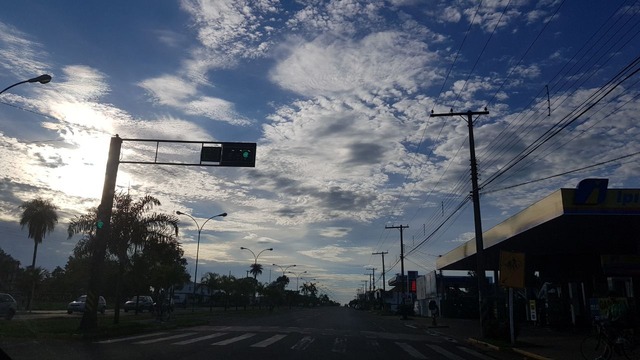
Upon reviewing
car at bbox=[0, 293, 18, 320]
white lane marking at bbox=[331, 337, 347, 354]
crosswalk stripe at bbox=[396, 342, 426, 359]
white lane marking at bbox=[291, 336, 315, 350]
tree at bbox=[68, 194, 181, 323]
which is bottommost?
crosswalk stripe at bbox=[396, 342, 426, 359]

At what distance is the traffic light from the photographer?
19828 millimetres

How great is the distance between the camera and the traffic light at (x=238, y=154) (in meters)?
19.8

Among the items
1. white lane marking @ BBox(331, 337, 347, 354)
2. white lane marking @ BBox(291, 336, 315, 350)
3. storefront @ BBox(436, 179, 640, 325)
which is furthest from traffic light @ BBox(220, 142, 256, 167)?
storefront @ BBox(436, 179, 640, 325)

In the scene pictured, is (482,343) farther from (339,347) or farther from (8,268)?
(8,268)

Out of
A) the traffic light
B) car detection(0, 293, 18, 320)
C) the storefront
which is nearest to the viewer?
the storefront

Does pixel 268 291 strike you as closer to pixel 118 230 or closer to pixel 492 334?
pixel 118 230

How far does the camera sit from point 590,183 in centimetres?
1895

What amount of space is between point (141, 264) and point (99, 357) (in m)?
15.8

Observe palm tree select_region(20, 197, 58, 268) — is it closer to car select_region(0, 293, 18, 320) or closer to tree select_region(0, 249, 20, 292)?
tree select_region(0, 249, 20, 292)

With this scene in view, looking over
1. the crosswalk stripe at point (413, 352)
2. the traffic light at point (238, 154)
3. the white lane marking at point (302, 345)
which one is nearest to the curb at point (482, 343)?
the crosswalk stripe at point (413, 352)

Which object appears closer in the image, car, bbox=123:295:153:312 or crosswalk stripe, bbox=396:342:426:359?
crosswalk stripe, bbox=396:342:426:359

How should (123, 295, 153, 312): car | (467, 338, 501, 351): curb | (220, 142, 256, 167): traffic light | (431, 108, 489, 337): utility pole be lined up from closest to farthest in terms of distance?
(467, 338, 501, 351): curb, (220, 142, 256, 167): traffic light, (431, 108, 489, 337): utility pole, (123, 295, 153, 312): car

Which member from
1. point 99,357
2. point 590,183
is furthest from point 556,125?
point 99,357

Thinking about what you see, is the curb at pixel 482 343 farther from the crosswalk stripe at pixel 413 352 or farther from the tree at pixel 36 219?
the tree at pixel 36 219
